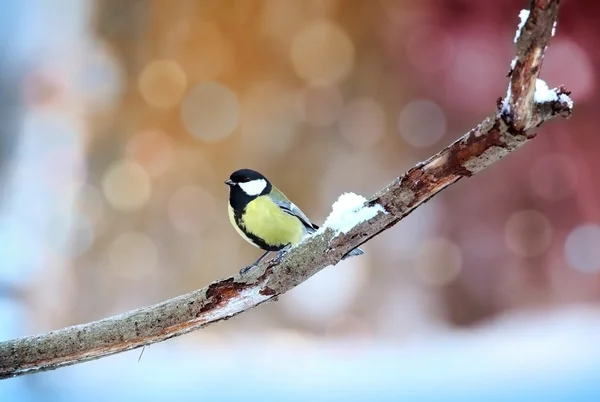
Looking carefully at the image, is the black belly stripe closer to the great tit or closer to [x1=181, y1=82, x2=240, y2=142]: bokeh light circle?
the great tit

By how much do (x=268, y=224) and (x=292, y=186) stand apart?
553 mm

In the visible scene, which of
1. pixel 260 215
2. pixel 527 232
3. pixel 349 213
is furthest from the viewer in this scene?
pixel 527 232

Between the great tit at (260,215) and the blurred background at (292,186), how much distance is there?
0.49m

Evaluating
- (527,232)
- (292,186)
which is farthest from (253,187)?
(527,232)

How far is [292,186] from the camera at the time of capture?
1.42 m

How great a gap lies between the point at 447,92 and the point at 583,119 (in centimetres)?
32

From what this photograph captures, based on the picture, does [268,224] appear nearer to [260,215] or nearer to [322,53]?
[260,215]

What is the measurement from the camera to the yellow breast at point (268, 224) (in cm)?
87

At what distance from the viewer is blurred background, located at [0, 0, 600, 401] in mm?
1339

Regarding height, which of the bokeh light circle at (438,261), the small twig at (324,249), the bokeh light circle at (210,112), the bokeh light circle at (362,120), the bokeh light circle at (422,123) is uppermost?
the bokeh light circle at (210,112)

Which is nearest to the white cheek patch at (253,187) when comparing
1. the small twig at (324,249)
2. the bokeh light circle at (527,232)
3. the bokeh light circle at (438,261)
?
the small twig at (324,249)

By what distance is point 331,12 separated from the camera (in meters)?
1.44

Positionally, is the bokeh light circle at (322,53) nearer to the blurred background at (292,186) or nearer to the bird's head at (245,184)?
the blurred background at (292,186)

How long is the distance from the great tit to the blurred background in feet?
1.62
